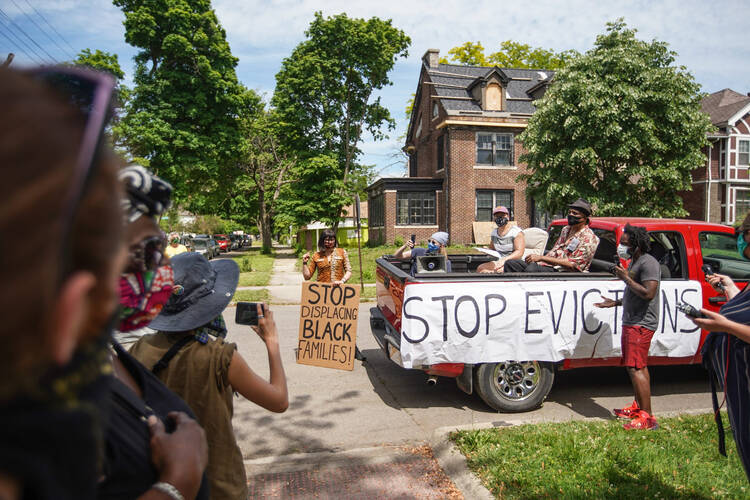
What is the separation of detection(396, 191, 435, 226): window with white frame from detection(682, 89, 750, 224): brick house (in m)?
18.0

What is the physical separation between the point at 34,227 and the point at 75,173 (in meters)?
0.09

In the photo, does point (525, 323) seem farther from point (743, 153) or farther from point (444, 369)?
point (743, 153)

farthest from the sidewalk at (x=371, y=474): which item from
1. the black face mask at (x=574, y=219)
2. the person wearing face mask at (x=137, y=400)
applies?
the black face mask at (x=574, y=219)

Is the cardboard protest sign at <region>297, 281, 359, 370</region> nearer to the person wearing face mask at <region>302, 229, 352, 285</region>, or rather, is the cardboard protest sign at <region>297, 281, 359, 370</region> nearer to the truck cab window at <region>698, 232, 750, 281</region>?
the person wearing face mask at <region>302, 229, 352, 285</region>

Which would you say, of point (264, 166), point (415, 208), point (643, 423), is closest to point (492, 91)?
point (415, 208)

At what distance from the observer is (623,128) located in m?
18.7

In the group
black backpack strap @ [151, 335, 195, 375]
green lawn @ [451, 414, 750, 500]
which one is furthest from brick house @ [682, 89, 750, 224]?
black backpack strap @ [151, 335, 195, 375]

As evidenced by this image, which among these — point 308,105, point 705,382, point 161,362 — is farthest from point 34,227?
point 308,105

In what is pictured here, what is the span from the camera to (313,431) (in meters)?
4.89

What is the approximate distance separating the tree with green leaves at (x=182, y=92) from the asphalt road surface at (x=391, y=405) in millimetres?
20998

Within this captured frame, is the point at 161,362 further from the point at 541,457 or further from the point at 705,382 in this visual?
the point at 705,382

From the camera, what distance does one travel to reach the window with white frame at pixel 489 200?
28906 mm

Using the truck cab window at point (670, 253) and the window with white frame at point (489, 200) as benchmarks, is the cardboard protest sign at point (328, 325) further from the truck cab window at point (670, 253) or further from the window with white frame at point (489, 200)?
the window with white frame at point (489, 200)

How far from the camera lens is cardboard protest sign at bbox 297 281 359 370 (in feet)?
19.2
